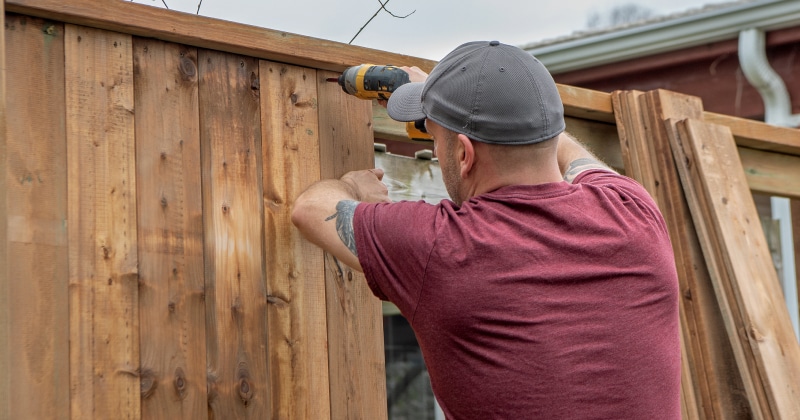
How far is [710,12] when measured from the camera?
686 cm

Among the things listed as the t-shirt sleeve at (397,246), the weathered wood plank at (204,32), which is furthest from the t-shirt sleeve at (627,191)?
the weathered wood plank at (204,32)

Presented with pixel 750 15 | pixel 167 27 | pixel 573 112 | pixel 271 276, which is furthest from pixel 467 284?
pixel 750 15

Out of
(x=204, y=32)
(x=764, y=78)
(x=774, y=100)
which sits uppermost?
(x=764, y=78)

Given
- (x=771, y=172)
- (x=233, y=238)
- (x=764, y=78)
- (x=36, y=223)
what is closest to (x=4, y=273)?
(x=36, y=223)

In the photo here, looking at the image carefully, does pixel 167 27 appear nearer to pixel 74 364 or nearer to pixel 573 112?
pixel 74 364

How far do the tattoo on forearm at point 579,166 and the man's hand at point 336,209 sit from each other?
1.81ft

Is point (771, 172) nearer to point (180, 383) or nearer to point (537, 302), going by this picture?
point (537, 302)

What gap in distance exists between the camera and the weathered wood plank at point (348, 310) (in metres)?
2.83

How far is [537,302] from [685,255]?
1900 mm

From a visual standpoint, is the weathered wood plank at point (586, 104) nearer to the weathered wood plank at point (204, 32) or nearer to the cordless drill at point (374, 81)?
the weathered wood plank at point (204, 32)

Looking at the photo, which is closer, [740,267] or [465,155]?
[465,155]

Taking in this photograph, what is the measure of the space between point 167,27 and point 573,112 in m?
1.76

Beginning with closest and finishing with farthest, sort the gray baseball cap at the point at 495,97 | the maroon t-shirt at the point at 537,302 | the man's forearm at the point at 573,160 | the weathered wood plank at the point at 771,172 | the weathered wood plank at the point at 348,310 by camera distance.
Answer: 1. the maroon t-shirt at the point at 537,302
2. the gray baseball cap at the point at 495,97
3. the man's forearm at the point at 573,160
4. the weathered wood plank at the point at 348,310
5. the weathered wood plank at the point at 771,172

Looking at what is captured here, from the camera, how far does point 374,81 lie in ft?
9.02
